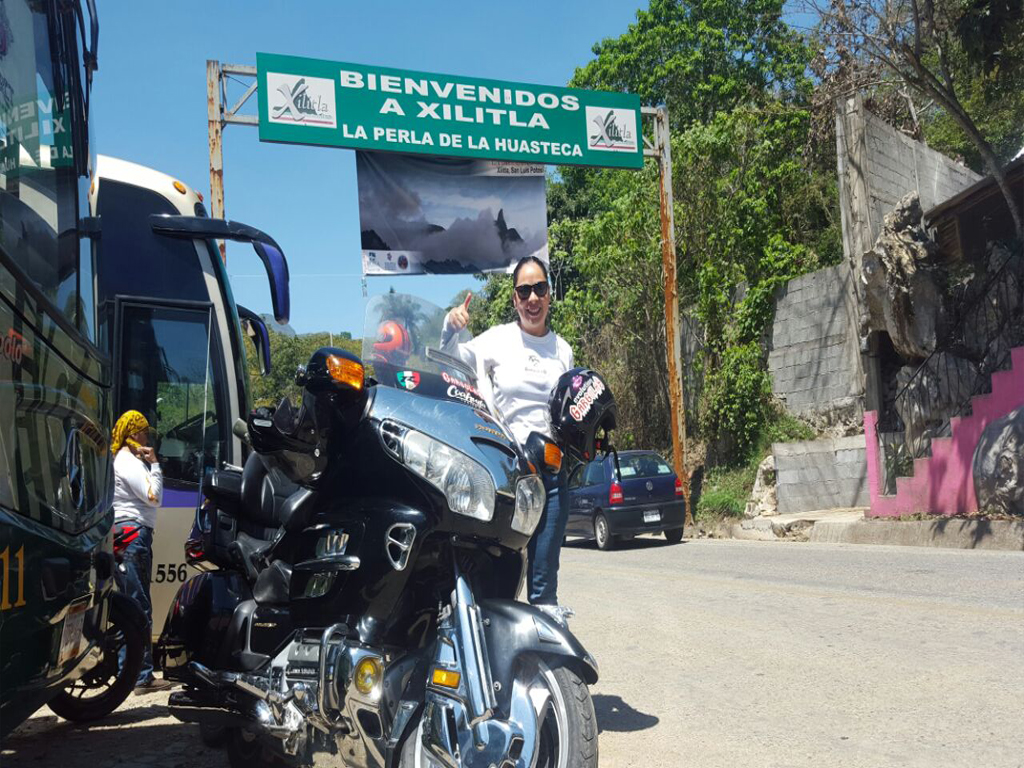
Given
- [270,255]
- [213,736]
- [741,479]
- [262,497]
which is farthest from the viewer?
[741,479]

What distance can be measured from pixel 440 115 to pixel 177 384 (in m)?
9.65

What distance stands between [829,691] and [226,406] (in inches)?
186

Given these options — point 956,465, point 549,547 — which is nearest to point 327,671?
point 549,547

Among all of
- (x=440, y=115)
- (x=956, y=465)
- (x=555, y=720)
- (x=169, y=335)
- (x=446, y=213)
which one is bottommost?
(x=555, y=720)

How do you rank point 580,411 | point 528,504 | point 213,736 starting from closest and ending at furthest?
point 528,504 → point 580,411 → point 213,736

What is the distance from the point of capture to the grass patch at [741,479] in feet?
62.3

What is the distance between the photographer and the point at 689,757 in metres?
4.17

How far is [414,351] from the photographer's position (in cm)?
381

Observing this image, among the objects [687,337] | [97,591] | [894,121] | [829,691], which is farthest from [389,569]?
[894,121]

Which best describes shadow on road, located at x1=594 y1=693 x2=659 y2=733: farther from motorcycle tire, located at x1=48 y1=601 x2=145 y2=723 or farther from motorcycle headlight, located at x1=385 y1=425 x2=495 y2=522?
motorcycle tire, located at x1=48 y1=601 x2=145 y2=723

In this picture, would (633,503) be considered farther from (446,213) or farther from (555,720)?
(555,720)

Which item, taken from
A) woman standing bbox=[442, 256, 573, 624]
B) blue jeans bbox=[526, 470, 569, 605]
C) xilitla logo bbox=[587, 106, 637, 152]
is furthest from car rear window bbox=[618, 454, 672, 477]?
blue jeans bbox=[526, 470, 569, 605]

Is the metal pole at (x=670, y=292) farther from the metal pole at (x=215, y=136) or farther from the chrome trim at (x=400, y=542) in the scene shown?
the chrome trim at (x=400, y=542)

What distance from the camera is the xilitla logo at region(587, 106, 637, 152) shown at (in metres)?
17.4
